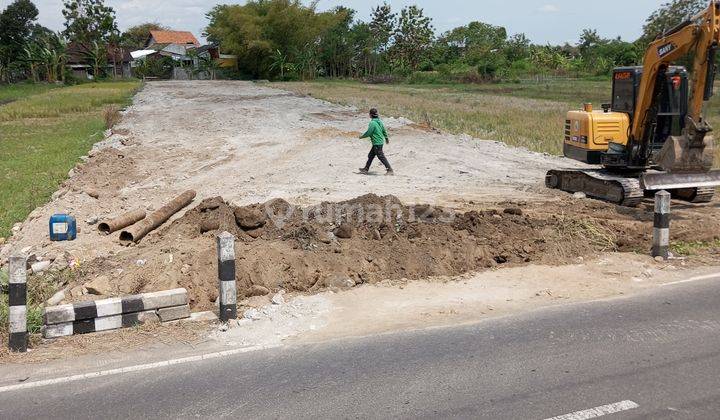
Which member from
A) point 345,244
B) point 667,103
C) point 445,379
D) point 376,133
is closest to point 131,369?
point 445,379

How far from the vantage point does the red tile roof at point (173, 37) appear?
117 metres

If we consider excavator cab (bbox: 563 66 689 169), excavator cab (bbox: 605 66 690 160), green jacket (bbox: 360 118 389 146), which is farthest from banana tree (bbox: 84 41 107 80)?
excavator cab (bbox: 605 66 690 160)

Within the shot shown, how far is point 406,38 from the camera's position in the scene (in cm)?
9712

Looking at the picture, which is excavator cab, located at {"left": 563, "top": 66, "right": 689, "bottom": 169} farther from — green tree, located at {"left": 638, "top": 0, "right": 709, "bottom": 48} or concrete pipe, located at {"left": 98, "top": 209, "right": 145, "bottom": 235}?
green tree, located at {"left": 638, "top": 0, "right": 709, "bottom": 48}

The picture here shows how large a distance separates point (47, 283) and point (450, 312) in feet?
17.1

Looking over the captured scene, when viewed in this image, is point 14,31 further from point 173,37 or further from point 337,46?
point 337,46

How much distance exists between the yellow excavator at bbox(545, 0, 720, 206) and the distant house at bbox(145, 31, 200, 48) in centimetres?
10672

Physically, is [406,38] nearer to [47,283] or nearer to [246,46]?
[246,46]

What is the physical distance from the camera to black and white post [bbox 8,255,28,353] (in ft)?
22.6

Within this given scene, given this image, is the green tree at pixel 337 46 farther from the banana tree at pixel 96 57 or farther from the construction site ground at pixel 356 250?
the construction site ground at pixel 356 250

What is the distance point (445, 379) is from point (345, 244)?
4135mm

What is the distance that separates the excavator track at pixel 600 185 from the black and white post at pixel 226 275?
8.17 meters

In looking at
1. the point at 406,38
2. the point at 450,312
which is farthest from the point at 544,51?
the point at 450,312

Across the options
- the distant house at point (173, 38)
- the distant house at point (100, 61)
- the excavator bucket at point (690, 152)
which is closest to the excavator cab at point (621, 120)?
the excavator bucket at point (690, 152)
